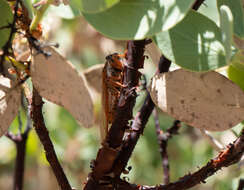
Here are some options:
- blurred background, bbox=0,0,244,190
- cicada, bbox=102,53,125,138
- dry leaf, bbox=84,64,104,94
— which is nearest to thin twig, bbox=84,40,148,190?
cicada, bbox=102,53,125,138

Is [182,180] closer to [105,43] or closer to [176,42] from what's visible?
[176,42]

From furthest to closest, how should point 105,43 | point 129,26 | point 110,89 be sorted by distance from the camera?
point 105,43, point 110,89, point 129,26

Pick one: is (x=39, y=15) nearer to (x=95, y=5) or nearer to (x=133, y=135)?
(x=95, y=5)

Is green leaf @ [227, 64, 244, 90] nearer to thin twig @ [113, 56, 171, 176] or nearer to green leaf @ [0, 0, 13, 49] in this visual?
thin twig @ [113, 56, 171, 176]

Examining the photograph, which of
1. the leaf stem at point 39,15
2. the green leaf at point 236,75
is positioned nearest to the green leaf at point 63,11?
the leaf stem at point 39,15

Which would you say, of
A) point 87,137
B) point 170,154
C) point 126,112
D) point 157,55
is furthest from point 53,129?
point 126,112

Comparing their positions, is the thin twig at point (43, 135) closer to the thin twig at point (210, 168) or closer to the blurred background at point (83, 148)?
the thin twig at point (210, 168)

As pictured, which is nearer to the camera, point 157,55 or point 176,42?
point 176,42
